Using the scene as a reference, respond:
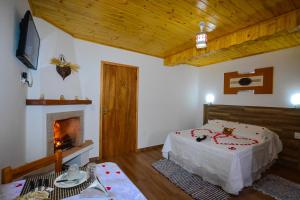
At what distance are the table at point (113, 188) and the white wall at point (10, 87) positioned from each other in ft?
2.11

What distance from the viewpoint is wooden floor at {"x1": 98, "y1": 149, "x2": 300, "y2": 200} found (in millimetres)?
2122

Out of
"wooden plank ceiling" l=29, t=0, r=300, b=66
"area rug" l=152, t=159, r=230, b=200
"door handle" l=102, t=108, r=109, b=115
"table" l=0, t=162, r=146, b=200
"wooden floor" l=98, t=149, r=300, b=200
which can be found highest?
"wooden plank ceiling" l=29, t=0, r=300, b=66

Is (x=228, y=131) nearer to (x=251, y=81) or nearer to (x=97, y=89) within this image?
(x=251, y=81)

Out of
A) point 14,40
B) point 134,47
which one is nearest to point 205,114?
point 134,47

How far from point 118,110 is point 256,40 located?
2.84 m

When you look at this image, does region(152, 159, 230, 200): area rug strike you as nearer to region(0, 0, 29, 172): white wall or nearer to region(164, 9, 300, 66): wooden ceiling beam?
region(0, 0, 29, 172): white wall

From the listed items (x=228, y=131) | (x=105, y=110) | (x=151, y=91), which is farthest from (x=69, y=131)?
(x=228, y=131)

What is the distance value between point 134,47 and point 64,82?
1.63 m

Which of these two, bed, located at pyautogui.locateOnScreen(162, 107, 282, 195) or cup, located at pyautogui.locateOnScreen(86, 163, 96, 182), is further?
bed, located at pyautogui.locateOnScreen(162, 107, 282, 195)

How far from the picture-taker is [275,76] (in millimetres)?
3238

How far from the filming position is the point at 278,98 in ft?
10.4

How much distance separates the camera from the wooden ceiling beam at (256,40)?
78.0 inches

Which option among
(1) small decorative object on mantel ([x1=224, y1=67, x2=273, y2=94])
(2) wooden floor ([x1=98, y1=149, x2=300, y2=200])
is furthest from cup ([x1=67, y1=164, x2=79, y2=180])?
(1) small decorative object on mantel ([x1=224, y1=67, x2=273, y2=94])

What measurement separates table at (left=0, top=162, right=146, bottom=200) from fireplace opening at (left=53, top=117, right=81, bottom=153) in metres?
1.85
